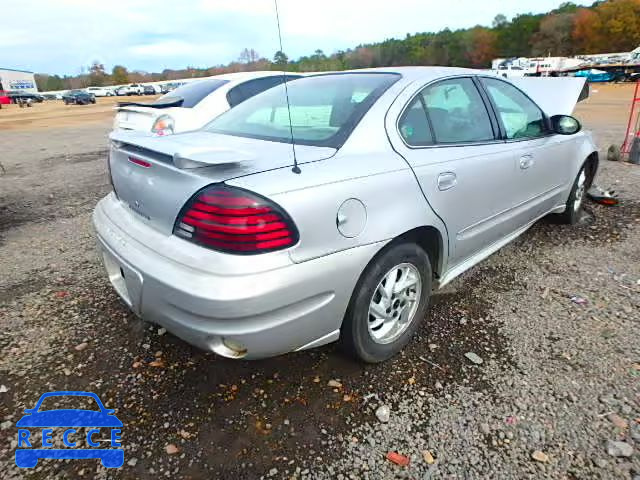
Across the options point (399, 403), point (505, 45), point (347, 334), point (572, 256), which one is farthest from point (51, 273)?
point (505, 45)

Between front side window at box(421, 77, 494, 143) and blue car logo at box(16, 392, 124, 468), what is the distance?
2242 mm

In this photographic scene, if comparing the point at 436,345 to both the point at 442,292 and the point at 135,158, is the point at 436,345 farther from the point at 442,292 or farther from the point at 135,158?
the point at 135,158

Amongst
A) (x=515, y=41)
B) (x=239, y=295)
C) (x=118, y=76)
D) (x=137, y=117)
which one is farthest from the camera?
(x=118, y=76)

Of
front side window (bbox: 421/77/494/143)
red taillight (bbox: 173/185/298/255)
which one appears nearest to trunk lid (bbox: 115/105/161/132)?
front side window (bbox: 421/77/494/143)

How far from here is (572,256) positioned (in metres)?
3.61

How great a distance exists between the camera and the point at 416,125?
2355 millimetres

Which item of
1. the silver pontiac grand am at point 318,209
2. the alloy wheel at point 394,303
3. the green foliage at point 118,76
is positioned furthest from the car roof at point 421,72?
the green foliage at point 118,76

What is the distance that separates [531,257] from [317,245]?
2.60m

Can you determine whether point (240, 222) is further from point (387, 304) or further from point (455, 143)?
point (455, 143)

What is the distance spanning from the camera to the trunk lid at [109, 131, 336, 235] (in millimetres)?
1743

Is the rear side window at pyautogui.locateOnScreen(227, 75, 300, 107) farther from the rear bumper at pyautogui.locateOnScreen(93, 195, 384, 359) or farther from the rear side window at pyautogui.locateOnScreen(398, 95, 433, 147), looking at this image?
the rear bumper at pyautogui.locateOnScreen(93, 195, 384, 359)

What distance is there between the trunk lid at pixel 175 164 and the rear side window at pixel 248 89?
137 inches

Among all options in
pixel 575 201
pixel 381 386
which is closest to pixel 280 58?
pixel 381 386

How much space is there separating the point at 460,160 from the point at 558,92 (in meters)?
3.47
